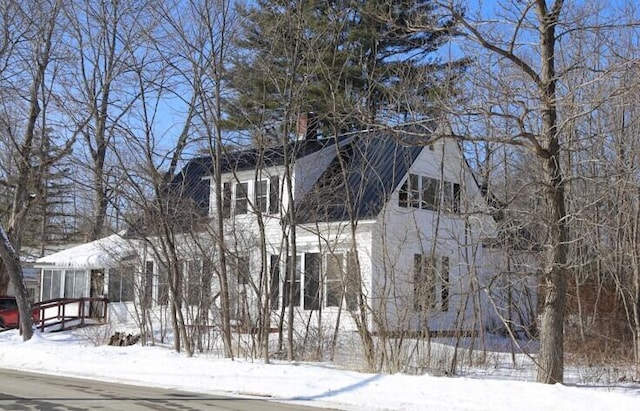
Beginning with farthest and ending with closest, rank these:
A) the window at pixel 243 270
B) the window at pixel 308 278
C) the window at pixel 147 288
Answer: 1. the window at pixel 308 278
2. the window at pixel 147 288
3. the window at pixel 243 270

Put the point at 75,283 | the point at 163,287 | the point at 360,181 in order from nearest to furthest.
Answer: the point at 163,287 → the point at 360,181 → the point at 75,283

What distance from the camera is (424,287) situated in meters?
15.1

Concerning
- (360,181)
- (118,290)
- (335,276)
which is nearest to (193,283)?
(335,276)

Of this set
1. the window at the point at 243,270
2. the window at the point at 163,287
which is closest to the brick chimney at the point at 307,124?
the window at the point at 243,270

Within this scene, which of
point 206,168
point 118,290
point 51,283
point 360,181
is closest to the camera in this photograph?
point 360,181

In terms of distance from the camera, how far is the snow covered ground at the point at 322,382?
11133mm

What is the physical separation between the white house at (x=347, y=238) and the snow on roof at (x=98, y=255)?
9cm

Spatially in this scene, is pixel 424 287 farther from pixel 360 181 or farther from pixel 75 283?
pixel 75 283

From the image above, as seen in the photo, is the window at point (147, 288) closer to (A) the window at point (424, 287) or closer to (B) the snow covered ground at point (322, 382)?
(B) the snow covered ground at point (322, 382)

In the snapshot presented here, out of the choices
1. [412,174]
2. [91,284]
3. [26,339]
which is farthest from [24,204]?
[412,174]

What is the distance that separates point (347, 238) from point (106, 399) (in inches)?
432

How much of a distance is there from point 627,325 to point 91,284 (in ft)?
74.9

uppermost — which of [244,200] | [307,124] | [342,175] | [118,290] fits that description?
[307,124]

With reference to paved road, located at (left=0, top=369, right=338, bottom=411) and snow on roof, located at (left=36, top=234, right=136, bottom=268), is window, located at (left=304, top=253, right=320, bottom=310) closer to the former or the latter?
snow on roof, located at (left=36, top=234, right=136, bottom=268)
